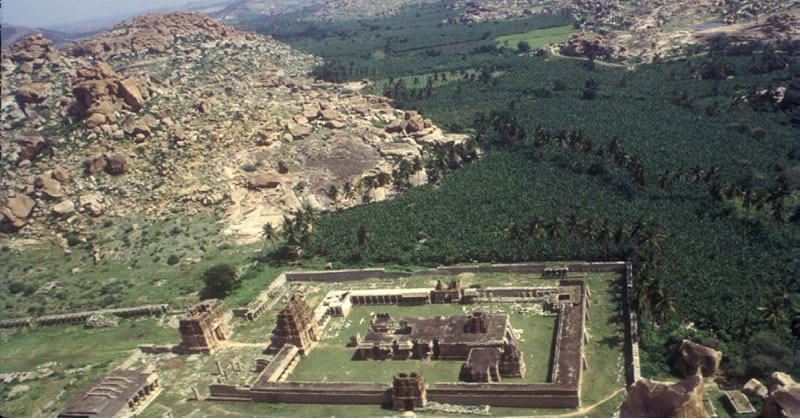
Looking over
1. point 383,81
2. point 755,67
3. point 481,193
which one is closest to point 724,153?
point 481,193

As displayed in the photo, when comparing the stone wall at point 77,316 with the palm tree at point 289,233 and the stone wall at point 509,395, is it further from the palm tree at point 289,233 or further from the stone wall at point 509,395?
the stone wall at point 509,395

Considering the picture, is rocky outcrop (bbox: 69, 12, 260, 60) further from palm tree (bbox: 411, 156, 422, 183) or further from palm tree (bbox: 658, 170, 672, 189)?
palm tree (bbox: 658, 170, 672, 189)

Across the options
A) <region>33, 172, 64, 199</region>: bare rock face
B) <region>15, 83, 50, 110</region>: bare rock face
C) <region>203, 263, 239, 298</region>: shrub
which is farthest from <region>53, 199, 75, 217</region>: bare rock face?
<region>203, 263, 239, 298</region>: shrub

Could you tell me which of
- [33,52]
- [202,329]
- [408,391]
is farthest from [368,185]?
[33,52]

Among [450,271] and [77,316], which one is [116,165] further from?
[450,271]

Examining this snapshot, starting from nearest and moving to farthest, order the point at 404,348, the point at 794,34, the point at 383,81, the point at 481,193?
the point at 404,348
the point at 481,193
the point at 794,34
the point at 383,81

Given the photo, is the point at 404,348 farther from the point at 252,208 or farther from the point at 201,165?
the point at 201,165

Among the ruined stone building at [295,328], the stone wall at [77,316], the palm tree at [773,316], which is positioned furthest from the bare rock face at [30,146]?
the palm tree at [773,316]
